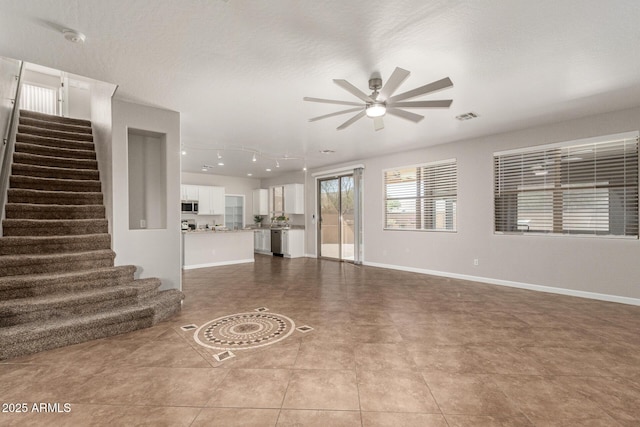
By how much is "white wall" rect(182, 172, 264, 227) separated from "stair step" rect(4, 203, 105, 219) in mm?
5418

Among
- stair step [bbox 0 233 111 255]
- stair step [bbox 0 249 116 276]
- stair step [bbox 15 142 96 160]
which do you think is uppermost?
stair step [bbox 15 142 96 160]

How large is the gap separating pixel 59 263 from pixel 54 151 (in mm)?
2365

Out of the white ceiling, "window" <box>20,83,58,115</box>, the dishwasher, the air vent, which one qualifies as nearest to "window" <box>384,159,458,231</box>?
the air vent

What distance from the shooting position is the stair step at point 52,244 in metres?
3.43

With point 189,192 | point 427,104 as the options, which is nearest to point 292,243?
point 189,192

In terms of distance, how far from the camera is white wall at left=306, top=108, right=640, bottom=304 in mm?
4320

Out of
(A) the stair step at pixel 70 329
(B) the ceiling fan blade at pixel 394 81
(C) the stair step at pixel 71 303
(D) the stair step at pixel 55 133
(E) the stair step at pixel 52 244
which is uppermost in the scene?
(D) the stair step at pixel 55 133

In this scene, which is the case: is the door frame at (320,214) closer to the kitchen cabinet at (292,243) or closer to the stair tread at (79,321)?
the kitchen cabinet at (292,243)

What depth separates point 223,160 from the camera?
770 cm

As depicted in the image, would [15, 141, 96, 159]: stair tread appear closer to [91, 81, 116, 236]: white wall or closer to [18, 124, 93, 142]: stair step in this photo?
[91, 81, 116, 236]: white wall

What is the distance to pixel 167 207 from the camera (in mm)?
4176

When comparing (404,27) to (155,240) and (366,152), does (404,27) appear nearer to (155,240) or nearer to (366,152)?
(155,240)

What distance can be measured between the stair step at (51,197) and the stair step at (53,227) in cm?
47

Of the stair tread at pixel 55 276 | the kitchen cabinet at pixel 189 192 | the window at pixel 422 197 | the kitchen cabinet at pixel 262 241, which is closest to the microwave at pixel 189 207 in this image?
the kitchen cabinet at pixel 189 192
